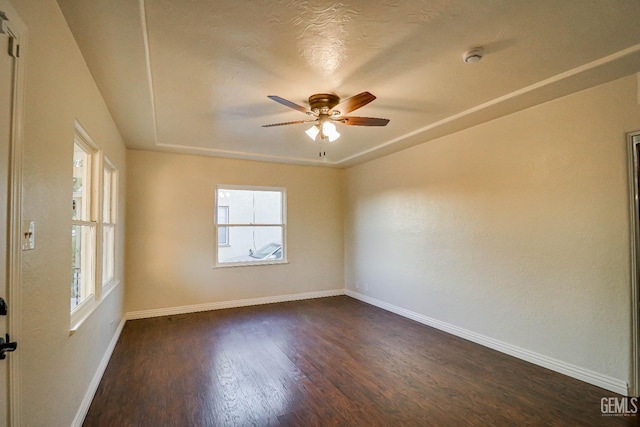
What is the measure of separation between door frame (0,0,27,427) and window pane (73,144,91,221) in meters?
1.29

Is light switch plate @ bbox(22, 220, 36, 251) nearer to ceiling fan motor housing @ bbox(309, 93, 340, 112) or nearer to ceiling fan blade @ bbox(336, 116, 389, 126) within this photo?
ceiling fan motor housing @ bbox(309, 93, 340, 112)

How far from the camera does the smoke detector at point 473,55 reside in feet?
7.14

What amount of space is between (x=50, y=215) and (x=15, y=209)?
0.48 metres

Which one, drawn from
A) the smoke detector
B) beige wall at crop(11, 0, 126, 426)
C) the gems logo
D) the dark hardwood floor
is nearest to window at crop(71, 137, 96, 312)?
beige wall at crop(11, 0, 126, 426)

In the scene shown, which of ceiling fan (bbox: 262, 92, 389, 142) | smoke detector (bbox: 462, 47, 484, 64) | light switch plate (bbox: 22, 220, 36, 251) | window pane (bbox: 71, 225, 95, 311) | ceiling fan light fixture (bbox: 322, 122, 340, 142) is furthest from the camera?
ceiling fan light fixture (bbox: 322, 122, 340, 142)

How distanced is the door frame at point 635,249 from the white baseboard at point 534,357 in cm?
12

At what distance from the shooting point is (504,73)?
2.50 meters

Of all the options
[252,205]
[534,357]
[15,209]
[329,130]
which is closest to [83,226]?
[15,209]

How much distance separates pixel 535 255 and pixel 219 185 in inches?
175

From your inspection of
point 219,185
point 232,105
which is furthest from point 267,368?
point 219,185

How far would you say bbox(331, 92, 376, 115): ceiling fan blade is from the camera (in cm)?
242

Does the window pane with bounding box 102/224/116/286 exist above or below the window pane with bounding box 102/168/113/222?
below

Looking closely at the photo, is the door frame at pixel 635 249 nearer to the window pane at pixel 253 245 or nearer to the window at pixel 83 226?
the window at pixel 83 226

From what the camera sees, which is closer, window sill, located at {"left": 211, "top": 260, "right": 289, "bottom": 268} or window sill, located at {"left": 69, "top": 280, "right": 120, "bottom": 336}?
window sill, located at {"left": 69, "top": 280, "right": 120, "bottom": 336}
